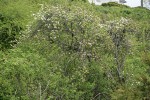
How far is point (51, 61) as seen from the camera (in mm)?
14055

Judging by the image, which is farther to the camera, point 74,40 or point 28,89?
point 74,40

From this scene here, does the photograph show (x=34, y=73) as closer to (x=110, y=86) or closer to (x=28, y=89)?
(x=28, y=89)

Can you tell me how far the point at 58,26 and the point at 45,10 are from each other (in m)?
0.92

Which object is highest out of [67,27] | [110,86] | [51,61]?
[67,27]

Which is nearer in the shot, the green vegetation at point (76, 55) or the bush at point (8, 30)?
the green vegetation at point (76, 55)

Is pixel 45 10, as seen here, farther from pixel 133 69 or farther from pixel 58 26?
pixel 133 69

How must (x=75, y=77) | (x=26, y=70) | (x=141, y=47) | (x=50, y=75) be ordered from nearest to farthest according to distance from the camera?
(x=26, y=70) < (x=50, y=75) < (x=75, y=77) < (x=141, y=47)

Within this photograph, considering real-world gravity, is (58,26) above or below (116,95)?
above

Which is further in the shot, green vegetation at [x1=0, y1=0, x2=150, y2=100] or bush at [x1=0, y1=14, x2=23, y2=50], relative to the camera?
bush at [x1=0, y1=14, x2=23, y2=50]

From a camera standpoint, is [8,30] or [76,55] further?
[8,30]

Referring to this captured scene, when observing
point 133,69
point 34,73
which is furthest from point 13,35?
point 34,73

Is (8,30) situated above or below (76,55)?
above

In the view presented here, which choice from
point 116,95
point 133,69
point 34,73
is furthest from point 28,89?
point 133,69

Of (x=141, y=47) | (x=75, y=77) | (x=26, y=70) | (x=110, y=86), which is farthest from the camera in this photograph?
(x=141, y=47)
